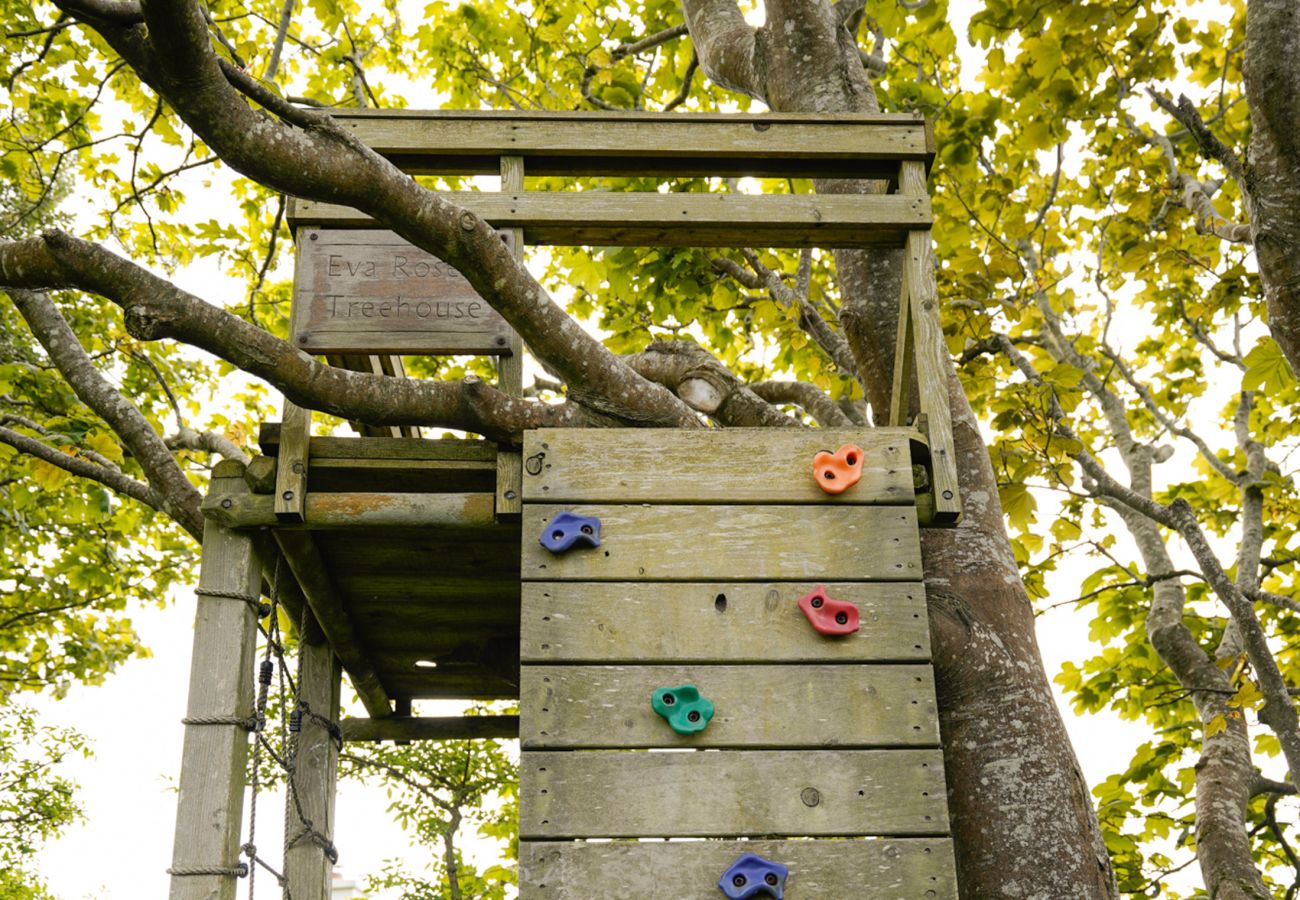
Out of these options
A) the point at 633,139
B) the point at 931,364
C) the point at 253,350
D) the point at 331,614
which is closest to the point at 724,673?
the point at 931,364

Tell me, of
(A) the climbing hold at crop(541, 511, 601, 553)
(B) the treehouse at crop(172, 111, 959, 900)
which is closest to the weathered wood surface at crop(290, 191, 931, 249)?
(B) the treehouse at crop(172, 111, 959, 900)

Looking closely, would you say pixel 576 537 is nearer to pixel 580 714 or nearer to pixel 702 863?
pixel 580 714

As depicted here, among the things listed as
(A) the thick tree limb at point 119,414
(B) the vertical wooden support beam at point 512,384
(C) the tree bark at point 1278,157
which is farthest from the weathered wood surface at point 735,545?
(A) the thick tree limb at point 119,414

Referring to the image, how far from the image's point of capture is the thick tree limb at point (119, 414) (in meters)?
4.44

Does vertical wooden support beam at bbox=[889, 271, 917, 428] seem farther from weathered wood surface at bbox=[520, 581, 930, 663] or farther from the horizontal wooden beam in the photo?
the horizontal wooden beam

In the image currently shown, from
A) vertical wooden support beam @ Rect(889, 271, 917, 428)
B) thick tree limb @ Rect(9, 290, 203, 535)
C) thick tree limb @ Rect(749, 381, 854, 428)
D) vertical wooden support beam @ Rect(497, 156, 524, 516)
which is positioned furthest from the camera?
thick tree limb @ Rect(749, 381, 854, 428)

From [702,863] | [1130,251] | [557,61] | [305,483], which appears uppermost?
[557,61]

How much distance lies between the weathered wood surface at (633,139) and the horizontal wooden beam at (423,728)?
3.12m

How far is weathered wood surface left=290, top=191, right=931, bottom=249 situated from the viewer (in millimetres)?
3809

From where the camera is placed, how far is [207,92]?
268cm

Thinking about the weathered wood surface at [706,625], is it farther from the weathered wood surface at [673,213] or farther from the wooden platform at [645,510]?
the weathered wood surface at [673,213]

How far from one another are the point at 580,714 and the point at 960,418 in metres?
2.24

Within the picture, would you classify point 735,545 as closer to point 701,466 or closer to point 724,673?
point 701,466

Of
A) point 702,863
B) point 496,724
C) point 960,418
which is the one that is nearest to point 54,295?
point 496,724
